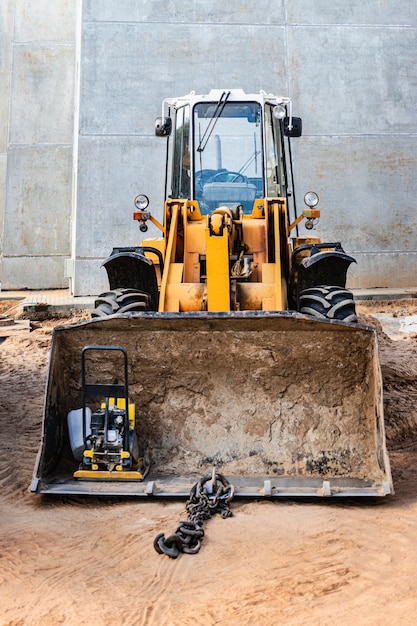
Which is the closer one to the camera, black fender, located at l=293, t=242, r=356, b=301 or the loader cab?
black fender, located at l=293, t=242, r=356, b=301

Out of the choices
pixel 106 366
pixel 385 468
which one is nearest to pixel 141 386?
pixel 106 366

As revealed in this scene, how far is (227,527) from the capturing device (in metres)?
3.24

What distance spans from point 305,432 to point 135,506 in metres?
1.15

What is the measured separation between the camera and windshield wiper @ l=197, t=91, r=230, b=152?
6.14m

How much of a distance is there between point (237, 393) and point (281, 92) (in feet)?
29.7

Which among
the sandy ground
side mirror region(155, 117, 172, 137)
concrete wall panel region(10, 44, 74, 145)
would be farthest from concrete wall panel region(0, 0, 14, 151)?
the sandy ground

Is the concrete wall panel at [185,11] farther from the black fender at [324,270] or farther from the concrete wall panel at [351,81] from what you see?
the black fender at [324,270]

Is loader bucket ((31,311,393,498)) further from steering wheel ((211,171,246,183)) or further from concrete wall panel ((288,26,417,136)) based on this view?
concrete wall panel ((288,26,417,136))

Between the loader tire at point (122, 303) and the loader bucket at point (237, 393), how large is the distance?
1.06 meters

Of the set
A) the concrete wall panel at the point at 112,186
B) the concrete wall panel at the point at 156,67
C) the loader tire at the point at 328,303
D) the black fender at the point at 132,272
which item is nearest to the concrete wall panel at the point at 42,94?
the concrete wall panel at the point at 156,67

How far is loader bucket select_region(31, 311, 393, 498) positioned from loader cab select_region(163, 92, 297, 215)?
236cm

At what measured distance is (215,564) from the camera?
285 centimetres

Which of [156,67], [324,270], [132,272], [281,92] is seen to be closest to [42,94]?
[156,67]

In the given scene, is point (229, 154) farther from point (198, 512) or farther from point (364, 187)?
point (364, 187)
